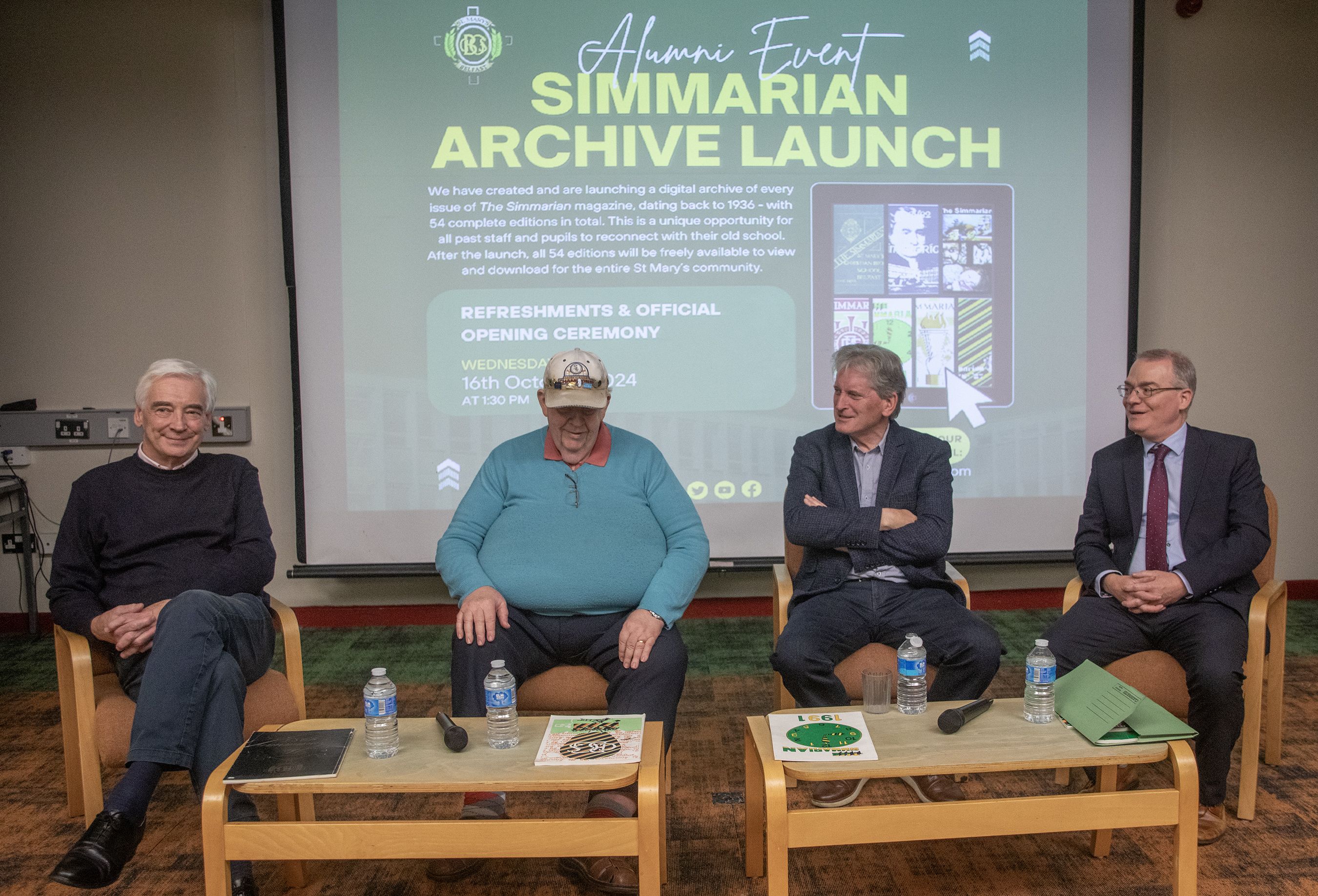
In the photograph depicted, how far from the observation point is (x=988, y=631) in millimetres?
2326

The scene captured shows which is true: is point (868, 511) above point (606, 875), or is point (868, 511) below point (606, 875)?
above

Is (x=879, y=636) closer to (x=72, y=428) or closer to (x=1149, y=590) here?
(x=1149, y=590)

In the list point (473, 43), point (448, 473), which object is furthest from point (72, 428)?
point (473, 43)

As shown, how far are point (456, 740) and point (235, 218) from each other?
2961mm

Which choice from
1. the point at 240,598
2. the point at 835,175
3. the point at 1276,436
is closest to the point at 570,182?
the point at 835,175

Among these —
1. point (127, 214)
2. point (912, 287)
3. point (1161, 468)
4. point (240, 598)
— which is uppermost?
point (127, 214)

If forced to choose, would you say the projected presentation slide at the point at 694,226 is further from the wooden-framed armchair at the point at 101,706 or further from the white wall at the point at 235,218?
the wooden-framed armchair at the point at 101,706

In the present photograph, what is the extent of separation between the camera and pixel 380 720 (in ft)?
5.67

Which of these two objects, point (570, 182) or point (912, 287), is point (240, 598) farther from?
point (912, 287)

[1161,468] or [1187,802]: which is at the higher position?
[1161,468]

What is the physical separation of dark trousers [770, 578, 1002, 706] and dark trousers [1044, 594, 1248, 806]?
24 cm

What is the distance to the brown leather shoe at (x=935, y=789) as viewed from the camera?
221 cm

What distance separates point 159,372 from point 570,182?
1839 millimetres

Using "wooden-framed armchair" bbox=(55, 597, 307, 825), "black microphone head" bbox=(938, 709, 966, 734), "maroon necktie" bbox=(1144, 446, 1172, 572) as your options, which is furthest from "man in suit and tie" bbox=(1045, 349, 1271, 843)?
"wooden-framed armchair" bbox=(55, 597, 307, 825)
